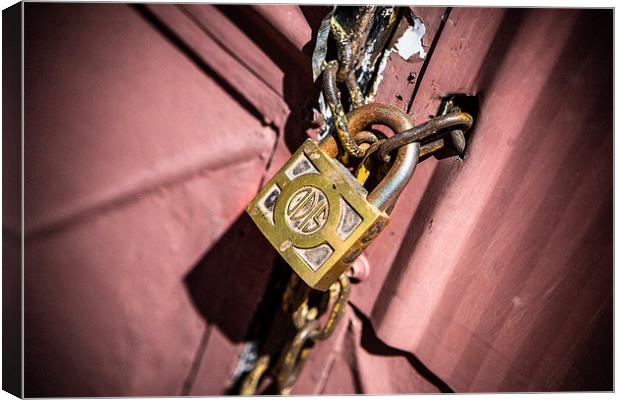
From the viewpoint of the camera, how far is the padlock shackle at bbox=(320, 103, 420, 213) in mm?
379

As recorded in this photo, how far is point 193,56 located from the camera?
0.59 meters

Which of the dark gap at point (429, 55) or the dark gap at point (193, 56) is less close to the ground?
the dark gap at point (429, 55)

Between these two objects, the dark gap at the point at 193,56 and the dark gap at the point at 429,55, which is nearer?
the dark gap at the point at 429,55

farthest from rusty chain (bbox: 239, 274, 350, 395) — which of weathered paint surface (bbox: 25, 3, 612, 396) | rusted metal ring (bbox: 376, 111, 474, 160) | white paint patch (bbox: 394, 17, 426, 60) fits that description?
white paint patch (bbox: 394, 17, 426, 60)

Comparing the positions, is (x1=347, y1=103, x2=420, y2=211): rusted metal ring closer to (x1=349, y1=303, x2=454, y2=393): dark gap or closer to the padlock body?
the padlock body

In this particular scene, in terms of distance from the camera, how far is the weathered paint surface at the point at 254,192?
0.39 meters

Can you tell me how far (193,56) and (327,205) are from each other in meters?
0.38

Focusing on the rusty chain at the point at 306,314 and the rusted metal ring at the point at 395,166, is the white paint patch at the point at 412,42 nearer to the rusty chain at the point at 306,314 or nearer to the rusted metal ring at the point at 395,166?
the rusted metal ring at the point at 395,166

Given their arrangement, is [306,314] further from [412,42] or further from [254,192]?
[412,42]

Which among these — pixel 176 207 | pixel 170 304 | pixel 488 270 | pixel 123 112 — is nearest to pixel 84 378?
pixel 170 304

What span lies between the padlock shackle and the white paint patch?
9 cm

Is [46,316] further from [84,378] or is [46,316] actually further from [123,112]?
[123,112]

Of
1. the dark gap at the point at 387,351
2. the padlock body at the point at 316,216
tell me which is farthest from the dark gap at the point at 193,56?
the dark gap at the point at 387,351

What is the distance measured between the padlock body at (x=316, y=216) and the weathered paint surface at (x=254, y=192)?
0.12 m
